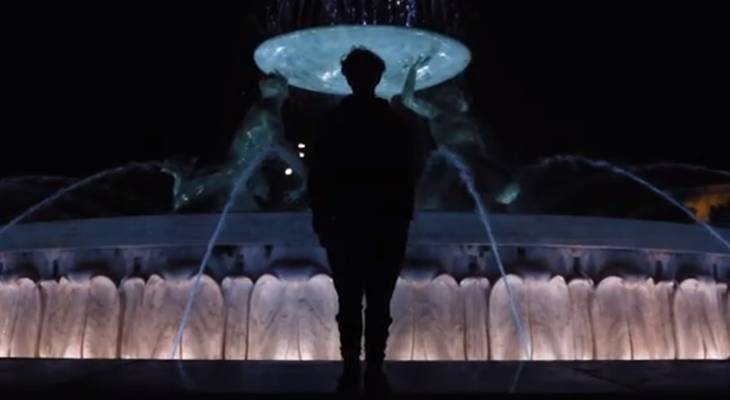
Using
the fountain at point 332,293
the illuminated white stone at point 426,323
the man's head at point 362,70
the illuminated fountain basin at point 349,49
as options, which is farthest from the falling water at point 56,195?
the man's head at point 362,70

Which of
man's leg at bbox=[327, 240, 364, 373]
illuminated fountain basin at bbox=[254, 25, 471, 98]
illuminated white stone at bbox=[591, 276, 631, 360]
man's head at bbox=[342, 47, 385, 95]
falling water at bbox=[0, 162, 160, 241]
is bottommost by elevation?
man's leg at bbox=[327, 240, 364, 373]

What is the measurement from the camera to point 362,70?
3844mm

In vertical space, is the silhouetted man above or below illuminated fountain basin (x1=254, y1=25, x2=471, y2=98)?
below

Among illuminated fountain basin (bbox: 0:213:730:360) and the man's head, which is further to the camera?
illuminated fountain basin (bbox: 0:213:730:360)

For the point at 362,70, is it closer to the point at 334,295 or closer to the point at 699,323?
the point at 334,295

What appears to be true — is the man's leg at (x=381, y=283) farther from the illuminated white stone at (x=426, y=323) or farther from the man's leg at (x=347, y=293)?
the illuminated white stone at (x=426, y=323)

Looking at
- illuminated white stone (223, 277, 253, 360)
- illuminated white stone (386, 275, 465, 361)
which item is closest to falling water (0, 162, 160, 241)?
illuminated white stone (223, 277, 253, 360)

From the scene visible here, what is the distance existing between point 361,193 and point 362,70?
1.70 feet

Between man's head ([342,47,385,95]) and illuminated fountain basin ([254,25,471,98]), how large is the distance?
7708 millimetres

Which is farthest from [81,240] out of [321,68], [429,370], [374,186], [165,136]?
[165,136]

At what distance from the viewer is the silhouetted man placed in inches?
151

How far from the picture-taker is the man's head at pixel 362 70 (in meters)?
3.84

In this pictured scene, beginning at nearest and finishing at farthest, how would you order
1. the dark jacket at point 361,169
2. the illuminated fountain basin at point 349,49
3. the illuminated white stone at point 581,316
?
the dark jacket at point 361,169, the illuminated white stone at point 581,316, the illuminated fountain basin at point 349,49

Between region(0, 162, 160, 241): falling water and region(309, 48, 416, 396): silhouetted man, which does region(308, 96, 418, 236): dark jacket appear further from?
region(0, 162, 160, 241): falling water
